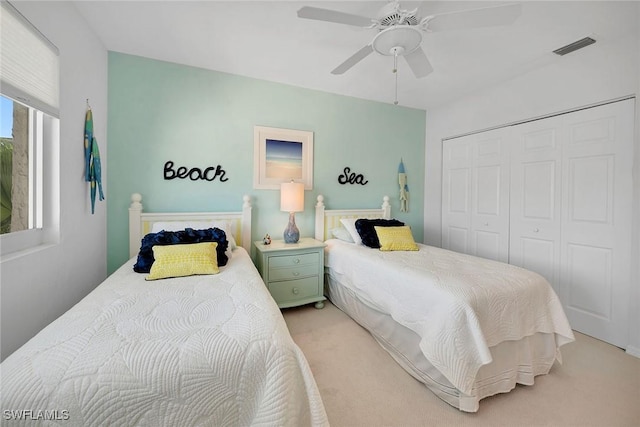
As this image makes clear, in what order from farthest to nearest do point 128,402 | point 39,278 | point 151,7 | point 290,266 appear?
point 290,266
point 151,7
point 39,278
point 128,402

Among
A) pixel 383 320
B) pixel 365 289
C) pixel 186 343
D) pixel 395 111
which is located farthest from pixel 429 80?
pixel 186 343

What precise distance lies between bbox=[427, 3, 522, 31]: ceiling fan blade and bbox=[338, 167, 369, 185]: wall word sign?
6.15ft

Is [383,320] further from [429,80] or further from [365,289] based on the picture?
[429,80]

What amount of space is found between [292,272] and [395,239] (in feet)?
3.60

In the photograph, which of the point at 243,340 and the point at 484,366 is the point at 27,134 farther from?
the point at 484,366

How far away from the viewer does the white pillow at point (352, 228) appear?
288cm

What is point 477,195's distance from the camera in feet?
10.3

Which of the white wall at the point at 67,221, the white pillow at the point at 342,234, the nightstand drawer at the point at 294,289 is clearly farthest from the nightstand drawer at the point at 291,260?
the white wall at the point at 67,221

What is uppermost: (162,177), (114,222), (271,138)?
(271,138)

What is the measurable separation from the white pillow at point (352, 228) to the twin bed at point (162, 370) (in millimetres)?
1772

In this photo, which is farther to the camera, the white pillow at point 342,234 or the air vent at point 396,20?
the white pillow at point 342,234

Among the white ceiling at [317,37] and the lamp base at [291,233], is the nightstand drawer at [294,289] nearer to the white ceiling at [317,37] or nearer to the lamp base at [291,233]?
the lamp base at [291,233]

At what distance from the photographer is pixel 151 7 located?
178 centimetres

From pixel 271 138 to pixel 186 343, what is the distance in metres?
2.34
